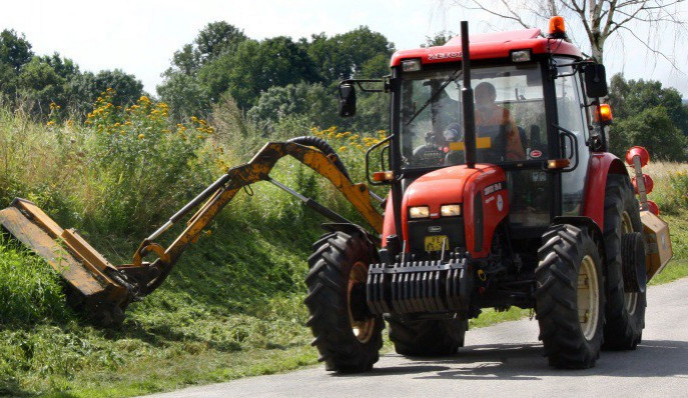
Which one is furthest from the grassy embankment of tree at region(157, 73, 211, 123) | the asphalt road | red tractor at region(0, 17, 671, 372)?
tree at region(157, 73, 211, 123)

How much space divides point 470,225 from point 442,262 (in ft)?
1.57

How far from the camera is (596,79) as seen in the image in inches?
417

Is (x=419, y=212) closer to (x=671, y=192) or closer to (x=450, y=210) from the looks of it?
(x=450, y=210)

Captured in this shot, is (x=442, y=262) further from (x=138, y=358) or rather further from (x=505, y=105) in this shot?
(x=138, y=358)

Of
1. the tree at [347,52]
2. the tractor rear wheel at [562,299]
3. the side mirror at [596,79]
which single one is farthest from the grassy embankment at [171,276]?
the tree at [347,52]

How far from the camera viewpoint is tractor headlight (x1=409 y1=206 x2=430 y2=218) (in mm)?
10048

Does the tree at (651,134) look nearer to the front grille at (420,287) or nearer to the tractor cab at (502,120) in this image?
the tractor cab at (502,120)

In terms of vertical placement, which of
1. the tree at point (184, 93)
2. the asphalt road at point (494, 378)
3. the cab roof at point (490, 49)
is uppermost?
the tree at point (184, 93)

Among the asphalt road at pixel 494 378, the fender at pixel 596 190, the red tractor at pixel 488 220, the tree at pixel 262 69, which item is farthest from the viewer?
the tree at pixel 262 69

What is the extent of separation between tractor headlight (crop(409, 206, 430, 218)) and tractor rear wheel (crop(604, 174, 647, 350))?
2.19 meters

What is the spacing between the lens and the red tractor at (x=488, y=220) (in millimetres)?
9766

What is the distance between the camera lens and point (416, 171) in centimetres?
1106

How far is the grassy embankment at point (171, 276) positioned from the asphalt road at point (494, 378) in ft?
3.09

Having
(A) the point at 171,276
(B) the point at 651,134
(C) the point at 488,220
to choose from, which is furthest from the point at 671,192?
(B) the point at 651,134
